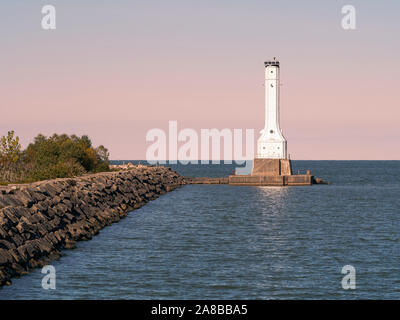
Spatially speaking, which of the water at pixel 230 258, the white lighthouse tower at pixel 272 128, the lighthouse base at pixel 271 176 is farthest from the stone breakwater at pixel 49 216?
the lighthouse base at pixel 271 176

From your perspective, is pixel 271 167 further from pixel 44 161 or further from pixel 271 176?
pixel 44 161

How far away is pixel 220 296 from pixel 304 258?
8785 millimetres

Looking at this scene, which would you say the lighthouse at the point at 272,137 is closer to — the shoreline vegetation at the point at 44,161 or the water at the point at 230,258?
the shoreline vegetation at the point at 44,161

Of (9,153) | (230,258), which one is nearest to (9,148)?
(9,153)

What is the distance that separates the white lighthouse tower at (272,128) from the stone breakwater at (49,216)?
34371 millimetres

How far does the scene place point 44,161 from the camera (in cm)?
6153

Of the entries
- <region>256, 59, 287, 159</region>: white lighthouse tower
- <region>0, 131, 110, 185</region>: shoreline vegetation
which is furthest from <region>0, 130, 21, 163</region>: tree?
<region>256, 59, 287, 159</region>: white lighthouse tower

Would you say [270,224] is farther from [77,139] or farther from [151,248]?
[77,139]

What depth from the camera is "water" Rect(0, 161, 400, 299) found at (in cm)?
2164

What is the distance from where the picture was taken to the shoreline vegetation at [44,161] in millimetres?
52344

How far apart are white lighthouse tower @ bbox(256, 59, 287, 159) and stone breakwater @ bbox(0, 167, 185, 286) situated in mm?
34371

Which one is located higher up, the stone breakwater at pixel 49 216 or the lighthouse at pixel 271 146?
the lighthouse at pixel 271 146

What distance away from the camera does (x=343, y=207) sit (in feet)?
191
